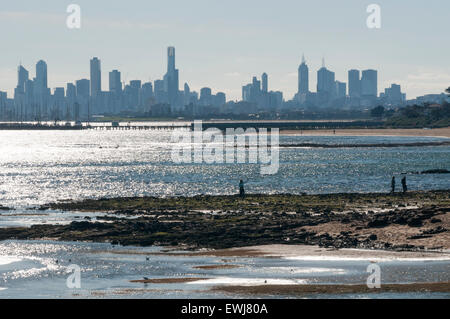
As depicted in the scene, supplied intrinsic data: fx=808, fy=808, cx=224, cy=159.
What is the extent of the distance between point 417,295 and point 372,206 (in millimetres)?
26878

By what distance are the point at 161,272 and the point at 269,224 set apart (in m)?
12.5

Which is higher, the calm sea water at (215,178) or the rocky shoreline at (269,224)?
the rocky shoreline at (269,224)

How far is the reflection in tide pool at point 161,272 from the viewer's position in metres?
26.8

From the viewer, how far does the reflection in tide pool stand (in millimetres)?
26844

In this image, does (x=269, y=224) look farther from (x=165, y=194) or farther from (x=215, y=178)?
(x=215, y=178)

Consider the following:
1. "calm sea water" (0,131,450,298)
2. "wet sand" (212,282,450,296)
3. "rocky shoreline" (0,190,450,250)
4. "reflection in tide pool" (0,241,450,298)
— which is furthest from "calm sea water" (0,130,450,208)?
"wet sand" (212,282,450,296)

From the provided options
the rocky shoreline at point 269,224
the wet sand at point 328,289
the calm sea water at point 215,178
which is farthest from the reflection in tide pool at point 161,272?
the calm sea water at point 215,178

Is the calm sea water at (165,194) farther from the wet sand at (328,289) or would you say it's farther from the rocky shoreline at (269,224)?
the rocky shoreline at (269,224)

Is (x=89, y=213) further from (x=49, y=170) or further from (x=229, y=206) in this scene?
(x=49, y=170)

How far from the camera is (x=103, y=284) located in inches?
1115

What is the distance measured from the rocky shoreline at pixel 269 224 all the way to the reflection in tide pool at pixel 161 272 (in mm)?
→ 3562

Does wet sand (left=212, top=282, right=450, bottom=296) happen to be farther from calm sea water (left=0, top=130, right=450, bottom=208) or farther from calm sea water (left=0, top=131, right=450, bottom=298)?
calm sea water (left=0, top=130, right=450, bottom=208)
